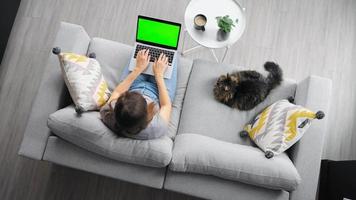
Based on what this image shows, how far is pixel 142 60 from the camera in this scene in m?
1.92

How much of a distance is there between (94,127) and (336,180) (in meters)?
1.63

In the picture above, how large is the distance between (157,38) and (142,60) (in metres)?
0.21

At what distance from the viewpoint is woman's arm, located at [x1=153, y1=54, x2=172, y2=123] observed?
180cm

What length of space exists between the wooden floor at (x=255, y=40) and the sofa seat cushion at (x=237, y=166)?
1016 mm

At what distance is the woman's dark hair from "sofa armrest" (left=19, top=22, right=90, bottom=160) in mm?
534

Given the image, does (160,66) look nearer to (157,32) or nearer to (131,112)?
(157,32)

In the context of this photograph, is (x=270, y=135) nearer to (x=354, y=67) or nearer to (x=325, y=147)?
(x=325, y=147)

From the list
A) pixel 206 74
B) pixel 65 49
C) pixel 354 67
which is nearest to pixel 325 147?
pixel 354 67

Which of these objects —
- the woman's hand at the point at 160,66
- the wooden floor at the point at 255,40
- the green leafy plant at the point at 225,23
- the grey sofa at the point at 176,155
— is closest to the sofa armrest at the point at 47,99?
the grey sofa at the point at 176,155

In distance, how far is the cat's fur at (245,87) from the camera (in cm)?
191

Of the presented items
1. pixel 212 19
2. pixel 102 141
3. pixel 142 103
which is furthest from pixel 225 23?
pixel 102 141

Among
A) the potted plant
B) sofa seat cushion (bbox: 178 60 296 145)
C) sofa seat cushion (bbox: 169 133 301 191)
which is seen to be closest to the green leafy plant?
the potted plant

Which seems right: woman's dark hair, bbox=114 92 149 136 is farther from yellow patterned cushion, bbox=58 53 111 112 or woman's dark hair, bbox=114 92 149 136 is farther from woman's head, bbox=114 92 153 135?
yellow patterned cushion, bbox=58 53 111 112

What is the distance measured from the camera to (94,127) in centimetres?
157
